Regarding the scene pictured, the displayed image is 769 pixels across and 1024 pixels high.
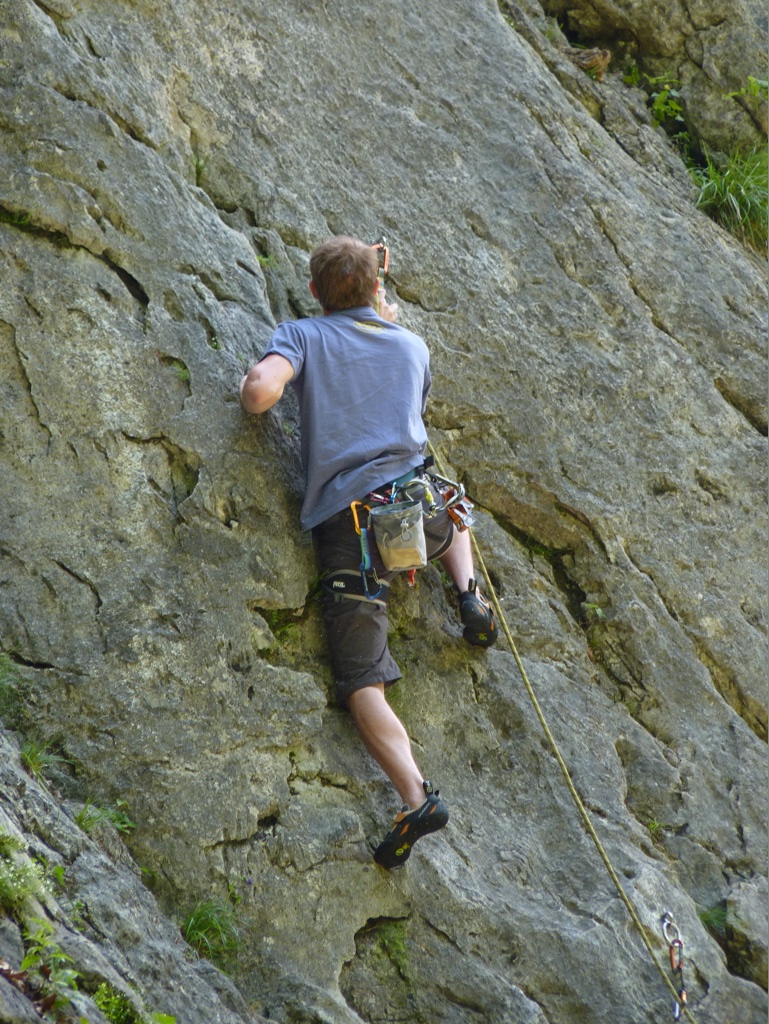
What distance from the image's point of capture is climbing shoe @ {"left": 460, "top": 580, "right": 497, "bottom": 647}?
4957 millimetres

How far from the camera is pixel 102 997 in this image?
296 centimetres

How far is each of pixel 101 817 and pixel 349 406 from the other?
78.9 inches

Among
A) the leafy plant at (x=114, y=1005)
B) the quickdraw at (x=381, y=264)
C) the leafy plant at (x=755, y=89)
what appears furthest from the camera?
the leafy plant at (x=755, y=89)

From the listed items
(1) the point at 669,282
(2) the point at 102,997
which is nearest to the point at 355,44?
(1) the point at 669,282

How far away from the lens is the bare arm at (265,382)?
4473 mm

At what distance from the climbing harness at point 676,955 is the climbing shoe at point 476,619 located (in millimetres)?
1506

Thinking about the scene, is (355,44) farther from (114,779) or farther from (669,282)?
(114,779)

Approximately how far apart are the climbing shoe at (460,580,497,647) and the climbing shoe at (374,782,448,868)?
3.22 ft

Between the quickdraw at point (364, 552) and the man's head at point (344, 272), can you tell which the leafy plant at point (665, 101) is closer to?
the man's head at point (344, 272)

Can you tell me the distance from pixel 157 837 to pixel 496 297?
3758 millimetres

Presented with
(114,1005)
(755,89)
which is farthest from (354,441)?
(755,89)

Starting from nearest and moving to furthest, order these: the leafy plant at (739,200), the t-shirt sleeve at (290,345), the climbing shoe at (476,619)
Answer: the t-shirt sleeve at (290,345), the climbing shoe at (476,619), the leafy plant at (739,200)

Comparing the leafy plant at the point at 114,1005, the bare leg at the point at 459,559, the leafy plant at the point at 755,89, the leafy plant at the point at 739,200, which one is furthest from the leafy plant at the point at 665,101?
the leafy plant at the point at 114,1005

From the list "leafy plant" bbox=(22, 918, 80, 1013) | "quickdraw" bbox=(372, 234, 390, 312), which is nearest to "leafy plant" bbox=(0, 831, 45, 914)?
"leafy plant" bbox=(22, 918, 80, 1013)
